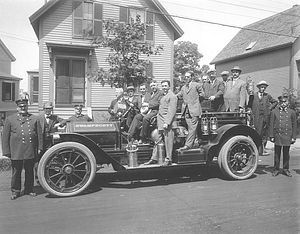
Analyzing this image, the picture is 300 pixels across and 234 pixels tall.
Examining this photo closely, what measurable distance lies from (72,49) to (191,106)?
10.5m

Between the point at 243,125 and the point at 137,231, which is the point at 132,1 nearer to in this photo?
the point at 243,125

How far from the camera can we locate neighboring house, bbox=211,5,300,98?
60.7 ft

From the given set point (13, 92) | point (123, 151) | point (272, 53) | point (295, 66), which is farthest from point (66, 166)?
point (13, 92)

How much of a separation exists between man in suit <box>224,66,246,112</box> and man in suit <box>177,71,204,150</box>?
3.21 ft

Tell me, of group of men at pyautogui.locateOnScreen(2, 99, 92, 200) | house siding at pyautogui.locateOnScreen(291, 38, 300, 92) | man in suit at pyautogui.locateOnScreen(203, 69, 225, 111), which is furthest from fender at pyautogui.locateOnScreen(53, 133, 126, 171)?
house siding at pyautogui.locateOnScreen(291, 38, 300, 92)

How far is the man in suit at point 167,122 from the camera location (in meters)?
6.05

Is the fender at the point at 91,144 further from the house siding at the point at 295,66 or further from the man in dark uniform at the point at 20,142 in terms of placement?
the house siding at the point at 295,66

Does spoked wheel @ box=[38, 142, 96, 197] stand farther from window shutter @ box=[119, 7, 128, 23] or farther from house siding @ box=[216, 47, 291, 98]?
house siding @ box=[216, 47, 291, 98]

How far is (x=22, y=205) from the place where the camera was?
491 centimetres

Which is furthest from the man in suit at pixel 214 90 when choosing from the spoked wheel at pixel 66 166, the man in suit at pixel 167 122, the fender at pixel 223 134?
the spoked wheel at pixel 66 166

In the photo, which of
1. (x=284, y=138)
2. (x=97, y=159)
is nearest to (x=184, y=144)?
(x=97, y=159)

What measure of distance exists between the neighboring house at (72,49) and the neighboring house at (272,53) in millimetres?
7387

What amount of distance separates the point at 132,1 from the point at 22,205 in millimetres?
14188

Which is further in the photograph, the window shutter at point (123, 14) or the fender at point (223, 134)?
the window shutter at point (123, 14)
